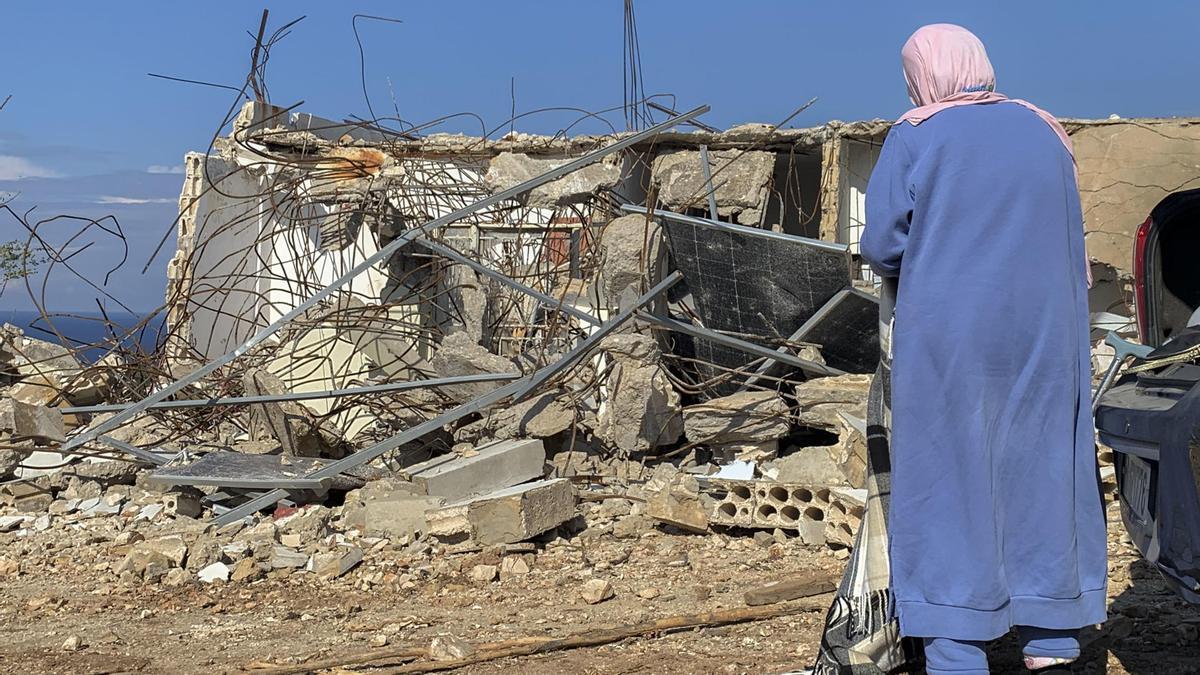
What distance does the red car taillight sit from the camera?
11.7 feet

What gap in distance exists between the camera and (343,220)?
9461mm

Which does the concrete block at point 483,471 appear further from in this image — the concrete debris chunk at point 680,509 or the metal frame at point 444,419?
the concrete debris chunk at point 680,509

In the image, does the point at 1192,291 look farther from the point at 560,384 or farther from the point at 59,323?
the point at 59,323

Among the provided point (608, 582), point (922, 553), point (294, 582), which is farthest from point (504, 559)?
point (922, 553)

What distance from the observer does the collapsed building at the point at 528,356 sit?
5.59 metres

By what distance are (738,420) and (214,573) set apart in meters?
3.00

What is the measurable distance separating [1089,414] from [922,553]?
0.49m

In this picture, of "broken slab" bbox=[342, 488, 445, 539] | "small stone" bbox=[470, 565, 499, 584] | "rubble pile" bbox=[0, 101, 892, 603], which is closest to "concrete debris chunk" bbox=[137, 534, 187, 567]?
"rubble pile" bbox=[0, 101, 892, 603]

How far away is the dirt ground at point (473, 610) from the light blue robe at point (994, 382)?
427 millimetres

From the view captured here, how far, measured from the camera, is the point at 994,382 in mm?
2482

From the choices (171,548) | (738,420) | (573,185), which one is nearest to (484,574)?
(171,548)

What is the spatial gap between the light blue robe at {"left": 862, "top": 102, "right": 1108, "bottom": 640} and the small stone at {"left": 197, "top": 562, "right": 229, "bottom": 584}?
324cm

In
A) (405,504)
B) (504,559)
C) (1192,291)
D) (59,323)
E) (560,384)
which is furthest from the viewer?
(59,323)

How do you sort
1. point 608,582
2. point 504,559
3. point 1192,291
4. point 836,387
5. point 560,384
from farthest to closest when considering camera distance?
point 560,384 < point 836,387 < point 504,559 < point 608,582 < point 1192,291
